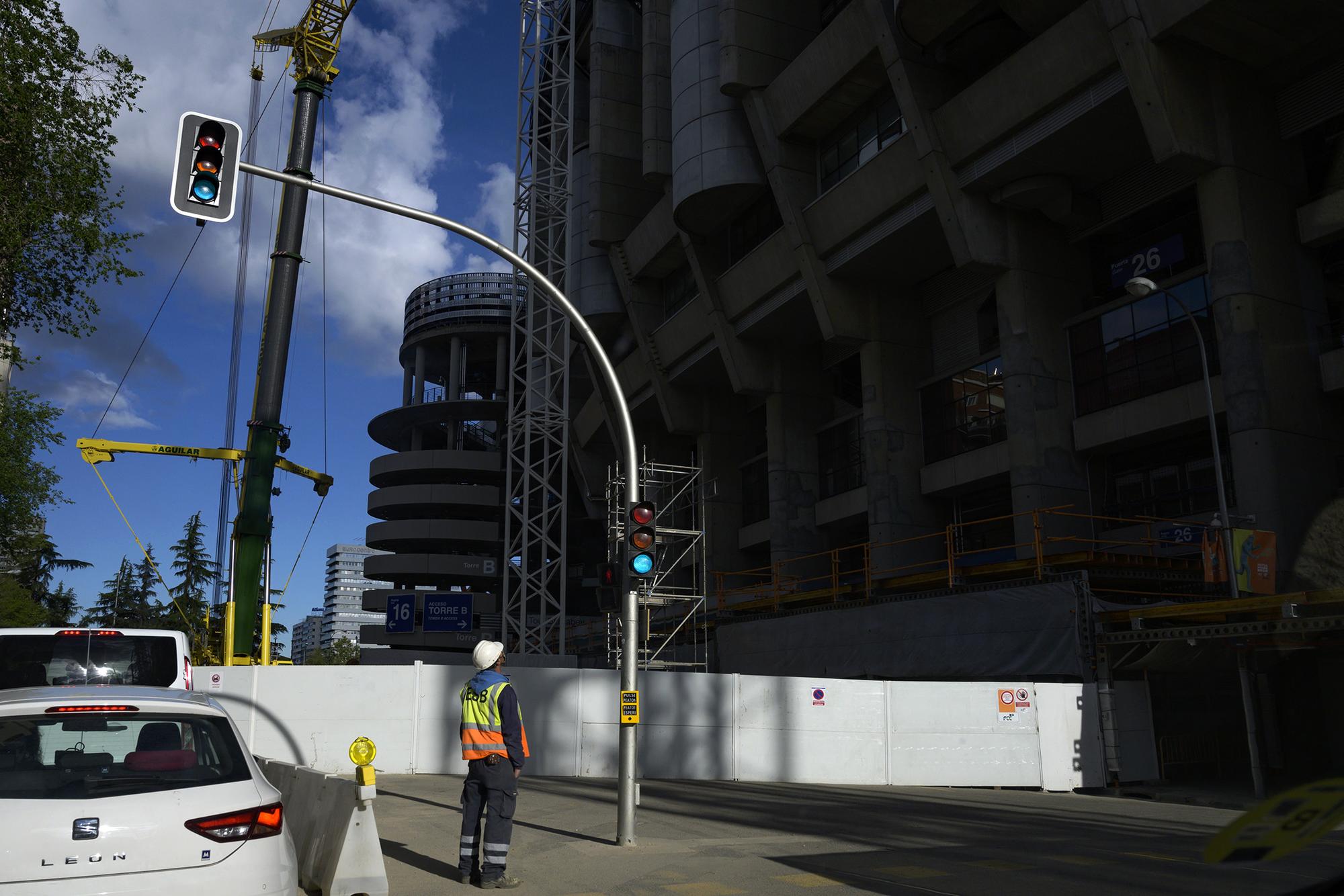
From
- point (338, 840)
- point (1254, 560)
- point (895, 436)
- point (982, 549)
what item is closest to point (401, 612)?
point (895, 436)

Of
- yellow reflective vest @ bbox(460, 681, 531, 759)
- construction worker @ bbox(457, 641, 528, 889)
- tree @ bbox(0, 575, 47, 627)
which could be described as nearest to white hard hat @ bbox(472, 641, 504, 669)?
construction worker @ bbox(457, 641, 528, 889)

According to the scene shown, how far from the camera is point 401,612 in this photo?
199ft

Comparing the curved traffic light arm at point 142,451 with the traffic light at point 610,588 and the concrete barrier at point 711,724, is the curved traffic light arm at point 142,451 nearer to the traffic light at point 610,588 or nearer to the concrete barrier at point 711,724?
the concrete barrier at point 711,724

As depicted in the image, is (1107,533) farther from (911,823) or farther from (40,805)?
(40,805)

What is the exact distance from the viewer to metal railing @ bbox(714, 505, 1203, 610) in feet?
78.1

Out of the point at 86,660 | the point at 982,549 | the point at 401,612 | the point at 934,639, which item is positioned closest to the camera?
the point at 86,660

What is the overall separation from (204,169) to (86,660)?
17.1ft

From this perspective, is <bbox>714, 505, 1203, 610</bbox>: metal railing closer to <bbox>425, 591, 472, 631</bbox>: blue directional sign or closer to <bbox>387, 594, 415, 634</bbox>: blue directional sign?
<bbox>387, 594, 415, 634</bbox>: blue directional sign

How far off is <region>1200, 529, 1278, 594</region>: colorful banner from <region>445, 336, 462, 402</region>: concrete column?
68385 mm

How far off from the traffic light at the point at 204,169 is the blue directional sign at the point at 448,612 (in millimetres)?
54212

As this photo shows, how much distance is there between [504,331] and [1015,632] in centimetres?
6660

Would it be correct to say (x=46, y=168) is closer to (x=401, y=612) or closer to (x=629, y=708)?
(x=629, y=708)

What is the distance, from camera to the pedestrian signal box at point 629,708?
406 inches

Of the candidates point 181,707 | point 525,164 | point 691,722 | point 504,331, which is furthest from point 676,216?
point 504,331
